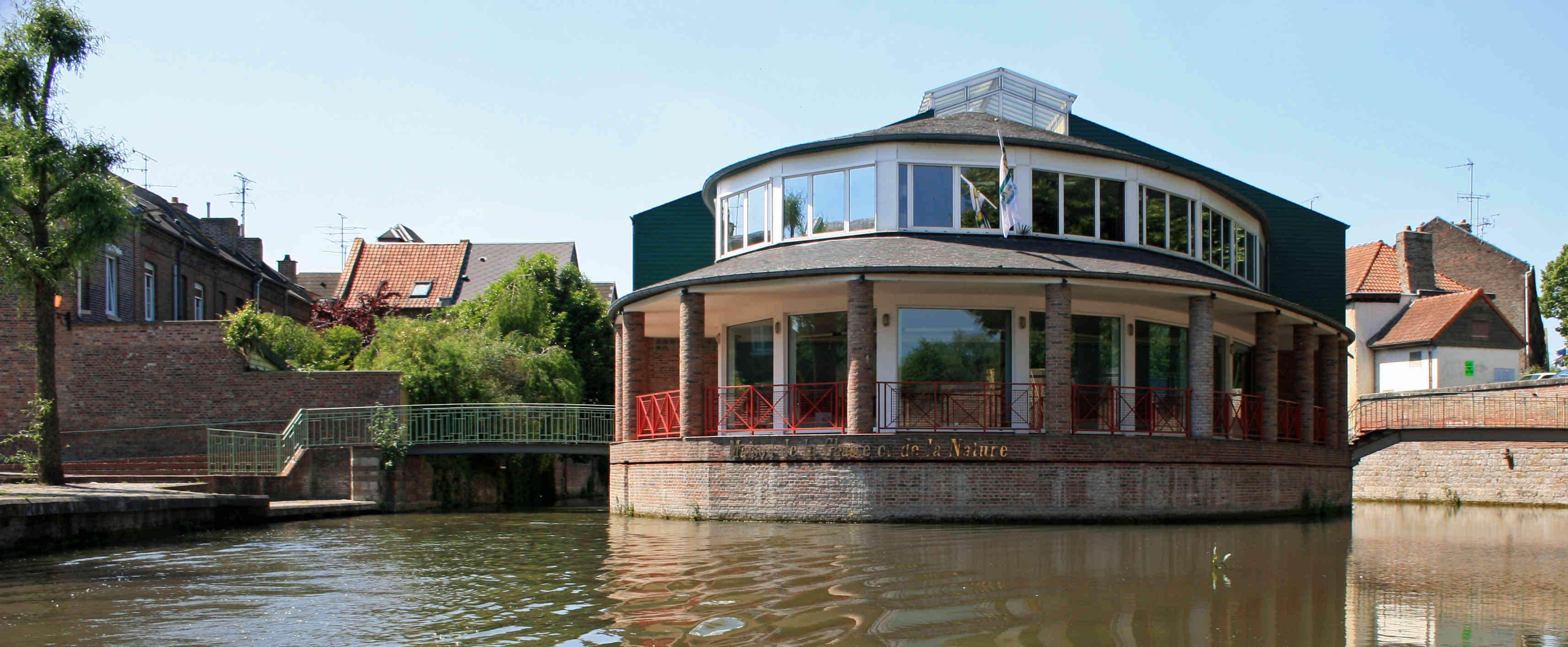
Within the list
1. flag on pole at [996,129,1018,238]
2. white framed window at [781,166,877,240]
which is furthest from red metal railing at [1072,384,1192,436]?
white framed window at [781,166,877,240]

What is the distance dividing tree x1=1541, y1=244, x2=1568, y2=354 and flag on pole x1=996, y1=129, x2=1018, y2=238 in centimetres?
4427

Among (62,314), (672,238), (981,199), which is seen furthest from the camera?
(672,238)

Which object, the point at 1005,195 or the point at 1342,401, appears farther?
the point at 1342,401

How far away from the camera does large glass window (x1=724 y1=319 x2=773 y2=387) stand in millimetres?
22672

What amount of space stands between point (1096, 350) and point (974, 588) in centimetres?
1211

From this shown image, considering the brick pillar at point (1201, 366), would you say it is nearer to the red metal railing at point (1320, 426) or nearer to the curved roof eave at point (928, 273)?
the curved roof eave at point (928, 273)

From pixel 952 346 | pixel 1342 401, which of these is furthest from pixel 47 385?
pixel 1342 401

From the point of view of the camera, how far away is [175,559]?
13633mm

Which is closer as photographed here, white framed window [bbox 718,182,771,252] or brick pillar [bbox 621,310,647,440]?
brick pillar [bbox 621,310,647,440]

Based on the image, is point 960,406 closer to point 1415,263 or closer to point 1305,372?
point 1305,372

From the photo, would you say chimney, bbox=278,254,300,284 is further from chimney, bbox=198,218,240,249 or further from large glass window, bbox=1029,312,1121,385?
large glass window, bbox=1029,312,1121,385

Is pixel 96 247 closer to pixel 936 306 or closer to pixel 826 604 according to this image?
pixel 936 306

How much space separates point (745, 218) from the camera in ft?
78.4

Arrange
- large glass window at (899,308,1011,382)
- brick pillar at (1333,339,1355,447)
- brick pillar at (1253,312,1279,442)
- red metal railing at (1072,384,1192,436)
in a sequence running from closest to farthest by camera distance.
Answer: red metal railing at (1072,384,1192,436)
large glass window at (899,308,1011,382)
brick pillar at (1253,312,1279,442)
brick pillar at (1333,339,1355,447)
